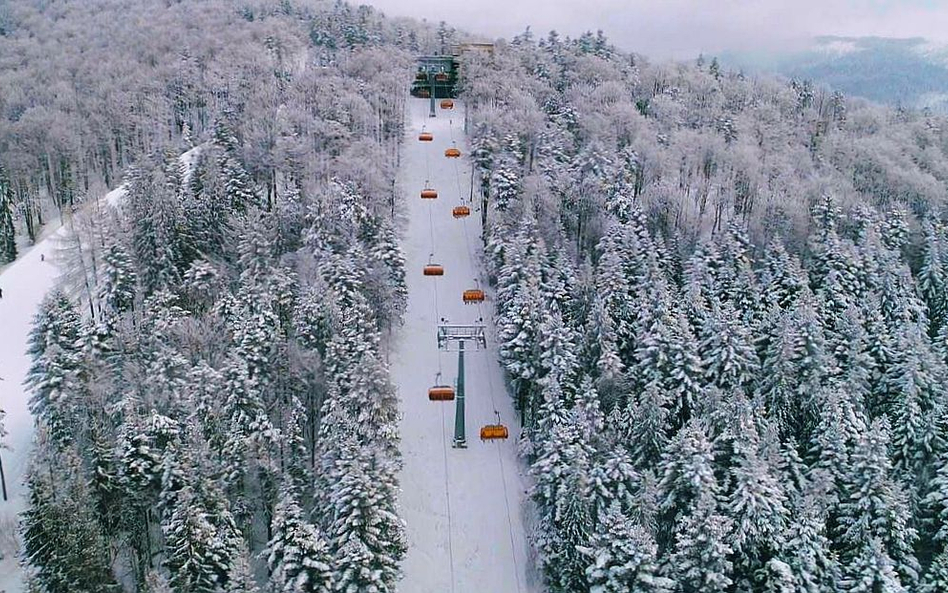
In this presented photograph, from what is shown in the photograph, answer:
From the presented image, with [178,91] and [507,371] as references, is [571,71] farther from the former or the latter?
[507,371]

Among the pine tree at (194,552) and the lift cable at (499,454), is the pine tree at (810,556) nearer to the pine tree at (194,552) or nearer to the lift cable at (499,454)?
the lift cable at (499,454)

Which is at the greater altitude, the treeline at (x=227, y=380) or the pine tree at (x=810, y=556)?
the treeline at (x=227, y=380)

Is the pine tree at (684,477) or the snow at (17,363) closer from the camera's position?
the pine tree at (684,477)

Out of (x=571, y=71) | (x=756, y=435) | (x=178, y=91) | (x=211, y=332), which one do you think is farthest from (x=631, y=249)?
(x=178, y=91)

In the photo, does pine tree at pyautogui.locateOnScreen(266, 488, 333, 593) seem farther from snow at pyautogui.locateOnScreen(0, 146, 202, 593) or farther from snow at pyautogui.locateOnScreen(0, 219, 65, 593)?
snow at pyautogui.locateOnScreen(0, 219, 65, 593)

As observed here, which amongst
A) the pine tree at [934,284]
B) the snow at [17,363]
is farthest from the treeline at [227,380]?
the pine tree at [934,284]

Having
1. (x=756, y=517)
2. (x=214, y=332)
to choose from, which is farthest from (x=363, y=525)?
(x=756, y=517)

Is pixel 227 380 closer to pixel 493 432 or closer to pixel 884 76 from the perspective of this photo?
pixel 493 432
